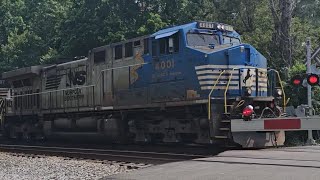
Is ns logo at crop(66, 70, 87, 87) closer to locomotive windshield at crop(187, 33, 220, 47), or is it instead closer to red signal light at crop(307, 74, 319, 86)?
locomotive windshield at crop(187, 33, 220, 47)

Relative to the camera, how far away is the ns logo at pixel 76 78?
16953 millimetres

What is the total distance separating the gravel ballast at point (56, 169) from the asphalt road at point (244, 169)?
2095mm

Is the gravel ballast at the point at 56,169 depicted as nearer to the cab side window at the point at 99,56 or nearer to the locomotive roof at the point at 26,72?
the cab side window at the point at 99,56

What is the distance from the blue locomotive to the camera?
39.4 ft

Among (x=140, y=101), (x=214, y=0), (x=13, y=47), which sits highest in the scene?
(x=214, y=0)

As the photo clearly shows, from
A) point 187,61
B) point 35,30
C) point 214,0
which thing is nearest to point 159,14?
point 214,0

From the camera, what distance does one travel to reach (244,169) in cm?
673

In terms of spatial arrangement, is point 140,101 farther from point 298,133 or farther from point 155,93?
point 298,133

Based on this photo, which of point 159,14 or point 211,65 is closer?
point 211,65

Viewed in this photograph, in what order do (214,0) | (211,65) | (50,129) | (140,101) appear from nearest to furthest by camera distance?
(211,65) < (140,101) < (50,129) < (214,0)

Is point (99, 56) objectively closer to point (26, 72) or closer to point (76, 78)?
point (76, 78)

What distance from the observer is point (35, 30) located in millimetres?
33438

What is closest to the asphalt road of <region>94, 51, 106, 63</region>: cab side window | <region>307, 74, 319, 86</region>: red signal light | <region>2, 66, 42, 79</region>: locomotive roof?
<region>307, 74, 319, 86</region>: red signal light

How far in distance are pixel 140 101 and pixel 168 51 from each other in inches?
77.5
